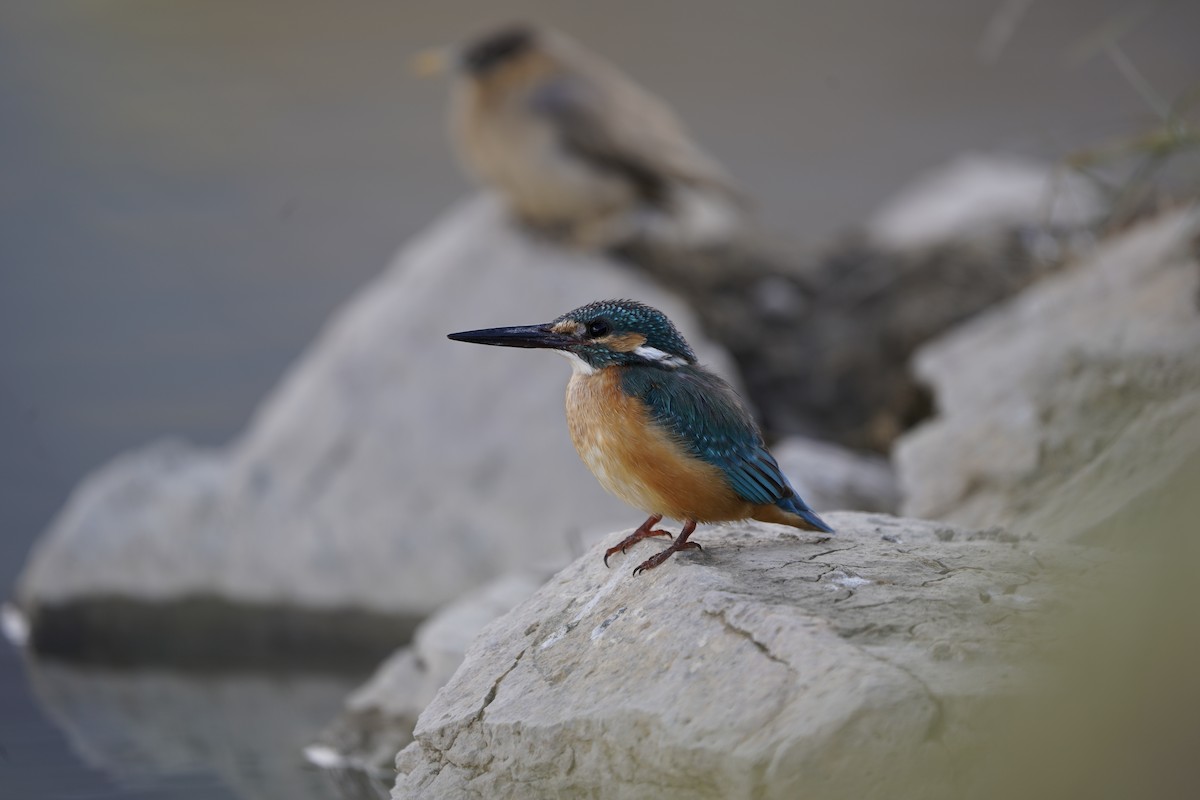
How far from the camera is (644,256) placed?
7.83 m

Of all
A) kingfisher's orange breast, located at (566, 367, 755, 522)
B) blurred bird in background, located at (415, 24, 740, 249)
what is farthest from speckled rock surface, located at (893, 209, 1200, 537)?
blurred bird in background, located at (415, 24, 740, 249)

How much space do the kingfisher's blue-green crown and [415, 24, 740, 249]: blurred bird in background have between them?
4691 millimetres

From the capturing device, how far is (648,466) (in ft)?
9.61

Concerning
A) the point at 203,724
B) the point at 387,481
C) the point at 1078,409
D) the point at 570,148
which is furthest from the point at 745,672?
the point at 570,148

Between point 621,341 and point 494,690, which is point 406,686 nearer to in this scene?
point 494,690

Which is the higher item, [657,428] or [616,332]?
[616,332]

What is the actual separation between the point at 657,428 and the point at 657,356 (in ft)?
0.86

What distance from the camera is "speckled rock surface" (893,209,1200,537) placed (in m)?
3.65

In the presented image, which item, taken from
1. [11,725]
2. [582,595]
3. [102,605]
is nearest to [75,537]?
[102,605]

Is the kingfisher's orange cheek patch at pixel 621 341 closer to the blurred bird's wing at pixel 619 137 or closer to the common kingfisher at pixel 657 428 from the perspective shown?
the common kingfisher at pixel 657 428

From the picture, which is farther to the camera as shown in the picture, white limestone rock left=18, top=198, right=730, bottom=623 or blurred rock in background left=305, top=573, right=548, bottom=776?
white limestone rock left=18, top=198, right=730, bottom=623

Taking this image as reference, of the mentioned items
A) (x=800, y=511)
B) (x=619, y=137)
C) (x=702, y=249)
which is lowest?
(x=800, y=511)

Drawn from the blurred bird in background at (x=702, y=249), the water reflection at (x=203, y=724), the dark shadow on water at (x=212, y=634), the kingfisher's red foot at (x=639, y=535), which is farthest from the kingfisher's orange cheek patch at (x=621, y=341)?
Answer: the blurred bird in background at (x=702, y=249)

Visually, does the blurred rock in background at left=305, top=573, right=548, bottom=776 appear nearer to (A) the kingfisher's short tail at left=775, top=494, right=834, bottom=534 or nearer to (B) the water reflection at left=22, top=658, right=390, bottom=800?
(B) the water reflection at left=22, top=658, right=390, bottom=800
